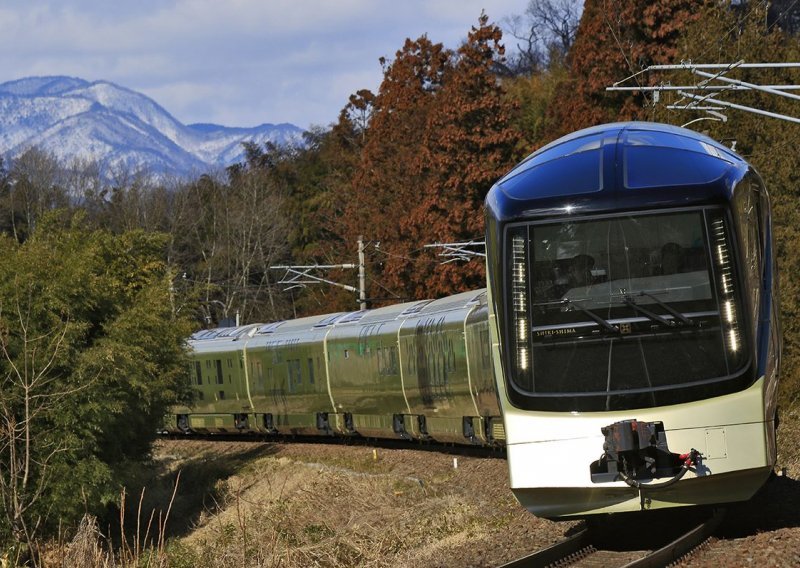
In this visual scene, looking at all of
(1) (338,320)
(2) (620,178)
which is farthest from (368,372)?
(2) (620,178)

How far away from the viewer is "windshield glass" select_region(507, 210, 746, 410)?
11.2 m

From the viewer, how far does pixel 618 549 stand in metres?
12.3

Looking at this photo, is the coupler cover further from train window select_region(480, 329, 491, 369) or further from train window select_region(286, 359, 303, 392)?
train window select_region(286, 359, 303, 392)

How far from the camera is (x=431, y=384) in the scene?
25.4m

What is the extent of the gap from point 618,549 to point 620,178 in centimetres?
329

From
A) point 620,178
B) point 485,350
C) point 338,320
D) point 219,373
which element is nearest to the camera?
point 620,178

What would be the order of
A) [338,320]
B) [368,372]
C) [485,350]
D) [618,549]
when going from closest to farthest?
[618,549] < [485,350] < [368,372] < [338,320]

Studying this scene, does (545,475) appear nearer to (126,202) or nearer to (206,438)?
(206,438)

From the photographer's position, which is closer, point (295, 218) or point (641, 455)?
point (641, 455)

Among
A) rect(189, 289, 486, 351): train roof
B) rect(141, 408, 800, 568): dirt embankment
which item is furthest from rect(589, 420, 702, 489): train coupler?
rect(189, 289, 486, 351): train roof

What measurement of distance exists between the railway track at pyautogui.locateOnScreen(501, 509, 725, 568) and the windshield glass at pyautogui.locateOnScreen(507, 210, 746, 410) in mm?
1226

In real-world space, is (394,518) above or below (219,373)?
above

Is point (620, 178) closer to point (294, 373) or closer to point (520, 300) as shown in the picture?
point (520, 300)

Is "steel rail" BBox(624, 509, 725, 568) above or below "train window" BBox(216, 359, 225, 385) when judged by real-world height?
above
